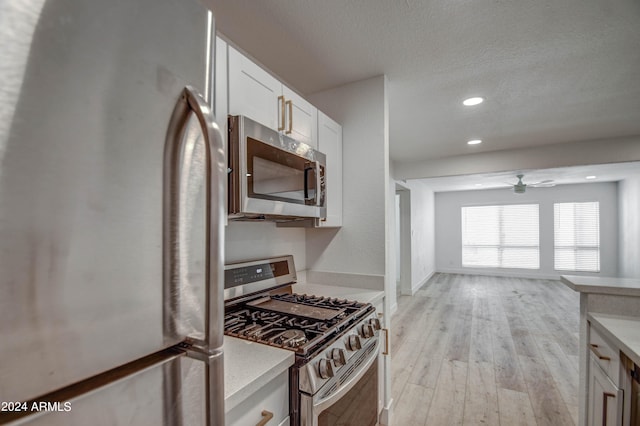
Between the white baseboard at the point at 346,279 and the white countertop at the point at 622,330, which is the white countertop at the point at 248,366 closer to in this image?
the white baseboard at the point at 346,279

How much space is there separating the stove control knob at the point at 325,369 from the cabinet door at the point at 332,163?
92 centimetres

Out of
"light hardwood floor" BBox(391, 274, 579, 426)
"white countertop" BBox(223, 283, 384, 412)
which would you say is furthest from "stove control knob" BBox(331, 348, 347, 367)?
"light hardwood floor" BBox(391, 274, 579, 426)

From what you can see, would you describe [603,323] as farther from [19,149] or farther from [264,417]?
[19,149]

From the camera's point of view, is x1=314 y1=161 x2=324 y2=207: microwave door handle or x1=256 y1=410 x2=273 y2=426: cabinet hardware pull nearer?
x1=256 y1=410 x2=273 y2=426: cabinet hardware pull

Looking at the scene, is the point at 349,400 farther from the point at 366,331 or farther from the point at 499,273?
the point at 499,273

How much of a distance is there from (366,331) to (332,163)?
1120mm

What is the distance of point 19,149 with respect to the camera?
38 centimetres

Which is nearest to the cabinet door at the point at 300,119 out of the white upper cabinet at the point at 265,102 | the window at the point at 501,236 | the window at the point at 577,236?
the white upper cabinet at the point at 265,102

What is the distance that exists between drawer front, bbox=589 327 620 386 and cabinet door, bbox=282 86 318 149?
1.78 metres

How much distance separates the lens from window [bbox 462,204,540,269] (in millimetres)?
7347

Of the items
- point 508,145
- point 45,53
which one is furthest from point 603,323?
point 508,145

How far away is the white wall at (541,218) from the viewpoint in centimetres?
662

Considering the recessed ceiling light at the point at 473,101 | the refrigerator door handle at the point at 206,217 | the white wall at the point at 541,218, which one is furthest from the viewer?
the white wall at the point at 541,218

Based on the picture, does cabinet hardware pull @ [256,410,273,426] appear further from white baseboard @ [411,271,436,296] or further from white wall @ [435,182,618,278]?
white wall @ [435,182,618,278]
